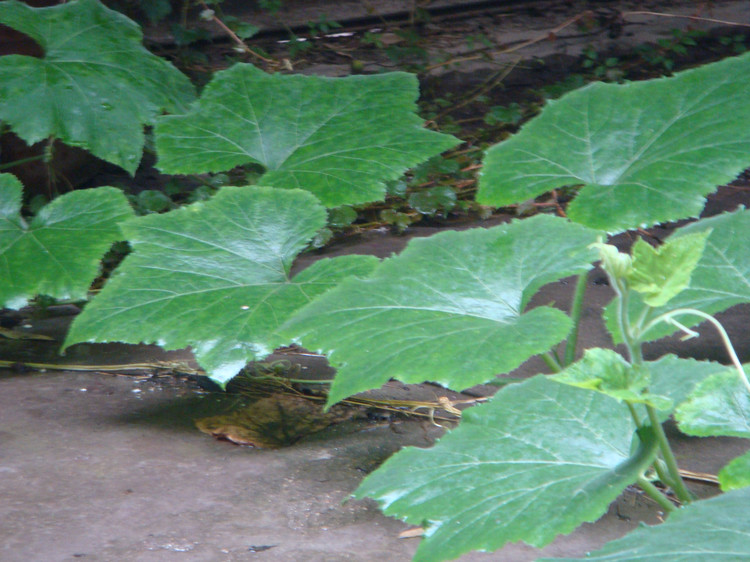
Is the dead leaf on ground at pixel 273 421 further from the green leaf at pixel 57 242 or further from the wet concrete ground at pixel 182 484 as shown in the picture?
the green leaf at pixel 57 242

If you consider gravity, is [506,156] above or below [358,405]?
above

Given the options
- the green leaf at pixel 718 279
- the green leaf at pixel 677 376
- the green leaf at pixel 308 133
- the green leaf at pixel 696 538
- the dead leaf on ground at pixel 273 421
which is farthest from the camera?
the green leaf at pixel 308 133

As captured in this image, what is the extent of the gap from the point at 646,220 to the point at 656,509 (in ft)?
1.37

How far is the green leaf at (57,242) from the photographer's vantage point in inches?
54.1

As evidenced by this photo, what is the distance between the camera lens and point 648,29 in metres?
4.05

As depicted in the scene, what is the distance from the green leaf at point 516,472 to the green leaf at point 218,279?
0.38m

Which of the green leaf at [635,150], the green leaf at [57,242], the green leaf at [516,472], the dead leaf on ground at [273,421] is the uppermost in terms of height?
the green leaf at [635,150]

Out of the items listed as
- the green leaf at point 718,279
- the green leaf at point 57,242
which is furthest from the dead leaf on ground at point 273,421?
the green leaf at point 718,279

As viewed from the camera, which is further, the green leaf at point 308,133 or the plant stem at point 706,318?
the green leaf at point 308,133

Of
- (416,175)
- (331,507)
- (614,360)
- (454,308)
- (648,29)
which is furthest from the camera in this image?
(648,29)

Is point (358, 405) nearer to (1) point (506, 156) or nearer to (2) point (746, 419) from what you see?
(1) point (506, 156)

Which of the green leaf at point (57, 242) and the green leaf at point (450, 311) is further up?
the green leaf at point (450, 311)

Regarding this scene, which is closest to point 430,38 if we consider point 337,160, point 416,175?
point 416,175

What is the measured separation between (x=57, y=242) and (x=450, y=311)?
88cm
